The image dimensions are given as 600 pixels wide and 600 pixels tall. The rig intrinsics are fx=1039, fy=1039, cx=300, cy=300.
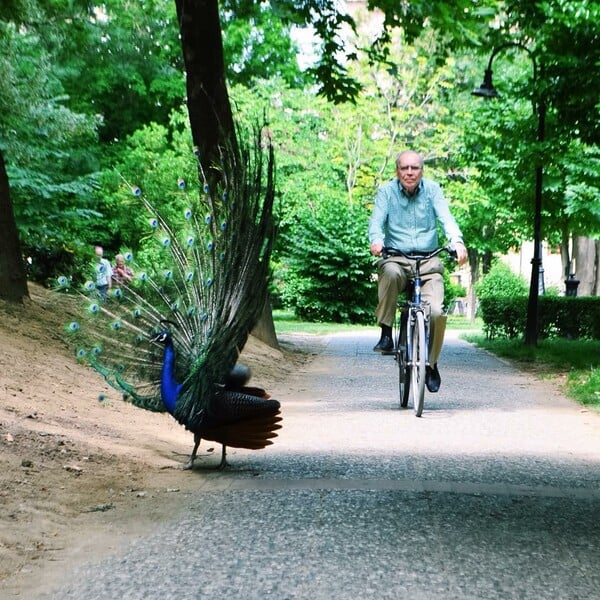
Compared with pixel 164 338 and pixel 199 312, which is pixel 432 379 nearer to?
pixel 199 312

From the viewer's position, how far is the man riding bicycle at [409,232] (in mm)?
9828

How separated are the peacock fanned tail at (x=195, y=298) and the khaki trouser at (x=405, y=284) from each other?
8.10 ft

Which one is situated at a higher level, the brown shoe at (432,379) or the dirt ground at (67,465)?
the brown shoe at (432,379)

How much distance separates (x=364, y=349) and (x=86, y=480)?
14854 millimetres

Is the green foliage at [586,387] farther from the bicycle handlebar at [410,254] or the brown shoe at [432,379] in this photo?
the bicycle handlebar at [410,254]

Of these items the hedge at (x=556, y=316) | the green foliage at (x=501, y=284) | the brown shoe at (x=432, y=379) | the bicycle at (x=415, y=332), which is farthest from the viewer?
the green foliage at (x=501, y=284)

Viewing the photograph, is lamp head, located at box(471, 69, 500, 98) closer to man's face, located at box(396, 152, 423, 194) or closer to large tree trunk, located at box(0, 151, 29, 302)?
large tree trunk, located at box(0, 151, 29, 302)

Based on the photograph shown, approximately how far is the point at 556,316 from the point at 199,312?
17.7 metres

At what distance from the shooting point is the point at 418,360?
388 inches

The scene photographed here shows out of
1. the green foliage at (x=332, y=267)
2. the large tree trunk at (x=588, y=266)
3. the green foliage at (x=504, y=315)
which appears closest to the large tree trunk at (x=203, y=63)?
the green foliage at (x=504, y=315)

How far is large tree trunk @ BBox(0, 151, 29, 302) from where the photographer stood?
13.4m

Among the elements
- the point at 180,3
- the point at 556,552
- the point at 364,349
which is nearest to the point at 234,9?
the point at 180,3

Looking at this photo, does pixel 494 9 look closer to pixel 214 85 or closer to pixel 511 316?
pixel 214 85

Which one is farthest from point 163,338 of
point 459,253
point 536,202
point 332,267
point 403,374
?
point 332,267
